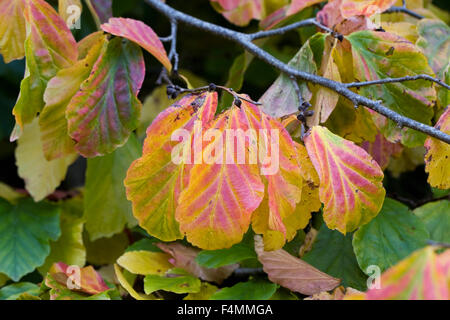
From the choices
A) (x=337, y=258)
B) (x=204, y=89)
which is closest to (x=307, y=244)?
(x=337, y=258)

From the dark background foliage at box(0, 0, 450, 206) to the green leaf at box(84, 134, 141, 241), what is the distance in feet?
0.83

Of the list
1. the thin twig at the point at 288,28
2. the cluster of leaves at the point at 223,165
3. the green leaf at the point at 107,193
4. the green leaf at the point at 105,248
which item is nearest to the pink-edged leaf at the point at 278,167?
the cluster of leaves at the point at 223,165

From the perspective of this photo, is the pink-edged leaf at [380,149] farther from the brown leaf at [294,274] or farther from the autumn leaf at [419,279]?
the autumn leaf at [419,279]

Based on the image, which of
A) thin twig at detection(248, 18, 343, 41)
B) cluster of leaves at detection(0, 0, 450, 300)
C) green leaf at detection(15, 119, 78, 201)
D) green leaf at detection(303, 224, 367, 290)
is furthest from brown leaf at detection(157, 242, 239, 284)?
thin twig at detection(248, 18, 343, 41)

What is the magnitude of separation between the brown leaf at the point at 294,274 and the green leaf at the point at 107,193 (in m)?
0.26

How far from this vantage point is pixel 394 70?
661mm

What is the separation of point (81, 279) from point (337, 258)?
0.34 metres

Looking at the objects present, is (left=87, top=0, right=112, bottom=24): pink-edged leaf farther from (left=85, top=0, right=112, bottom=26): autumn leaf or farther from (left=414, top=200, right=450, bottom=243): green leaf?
(left=414, top=200, right=450, bottom=243): green leaf

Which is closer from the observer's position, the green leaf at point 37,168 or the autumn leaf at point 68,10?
the autumn leaf at point 68,10

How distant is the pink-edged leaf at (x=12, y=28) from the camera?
0.66 metres

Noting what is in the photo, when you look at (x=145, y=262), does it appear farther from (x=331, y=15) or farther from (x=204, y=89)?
(x=331, y=15)

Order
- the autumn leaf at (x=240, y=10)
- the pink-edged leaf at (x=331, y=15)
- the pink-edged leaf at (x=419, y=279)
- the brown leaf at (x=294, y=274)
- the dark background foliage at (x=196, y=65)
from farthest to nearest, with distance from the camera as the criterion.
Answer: the dark background foliage at (x=196, y=65), the autumn leaf at (x=240, y=10), the pink-edged leaf at (x=331, y=15), the brown leaf at (x=294, y=274), the pink-edged leaf at (x=419, y=279)

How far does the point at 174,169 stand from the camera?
1.86ft
